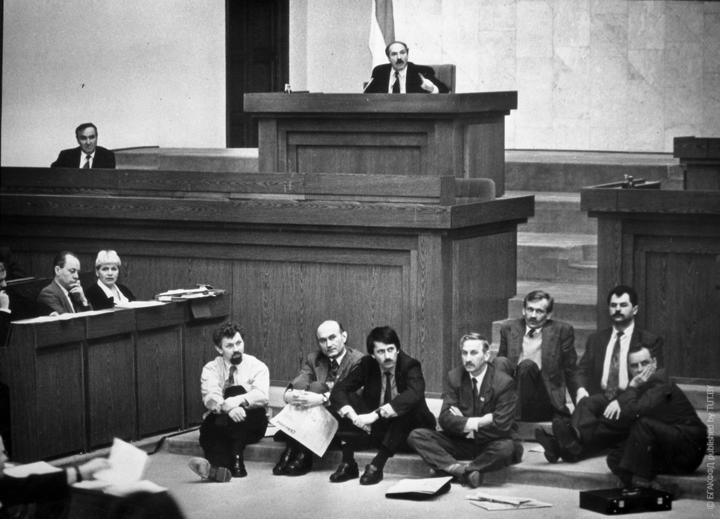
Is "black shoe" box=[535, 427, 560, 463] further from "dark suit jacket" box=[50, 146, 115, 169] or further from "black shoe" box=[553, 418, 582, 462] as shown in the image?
"dark suit jacket" box=[50, 146, 115, 169]

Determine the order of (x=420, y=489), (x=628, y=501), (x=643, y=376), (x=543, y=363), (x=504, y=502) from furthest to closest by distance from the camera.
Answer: (x=543, y=363)
(x=643, y=376)
(x=420, y=489)
(x=504, y=502)
(x=628, y=501)

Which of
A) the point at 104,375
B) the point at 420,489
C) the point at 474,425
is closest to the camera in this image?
the point at 420,489

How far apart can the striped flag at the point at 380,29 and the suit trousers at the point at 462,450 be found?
6.33m

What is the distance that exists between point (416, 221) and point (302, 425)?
1.72 m

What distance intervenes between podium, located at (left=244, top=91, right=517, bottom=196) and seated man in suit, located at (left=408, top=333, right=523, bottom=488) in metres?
2.64

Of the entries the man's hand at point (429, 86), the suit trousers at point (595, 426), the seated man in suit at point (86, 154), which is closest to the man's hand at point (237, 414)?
the suit trousers at point (595, 426)

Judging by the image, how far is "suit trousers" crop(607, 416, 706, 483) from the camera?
24.4 feet

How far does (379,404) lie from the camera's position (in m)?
8.30

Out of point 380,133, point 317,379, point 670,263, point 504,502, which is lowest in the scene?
point 504,502

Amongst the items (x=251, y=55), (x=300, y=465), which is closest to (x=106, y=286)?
(x=300, y=465)

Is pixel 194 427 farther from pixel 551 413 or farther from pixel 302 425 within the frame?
pixel 551 413

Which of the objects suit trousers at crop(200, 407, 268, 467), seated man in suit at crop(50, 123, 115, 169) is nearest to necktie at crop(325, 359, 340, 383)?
suit trousers at crop(200, 407, 268, 467)

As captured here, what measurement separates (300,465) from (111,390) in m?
1.37

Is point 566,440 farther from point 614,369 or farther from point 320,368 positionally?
point 320,368
